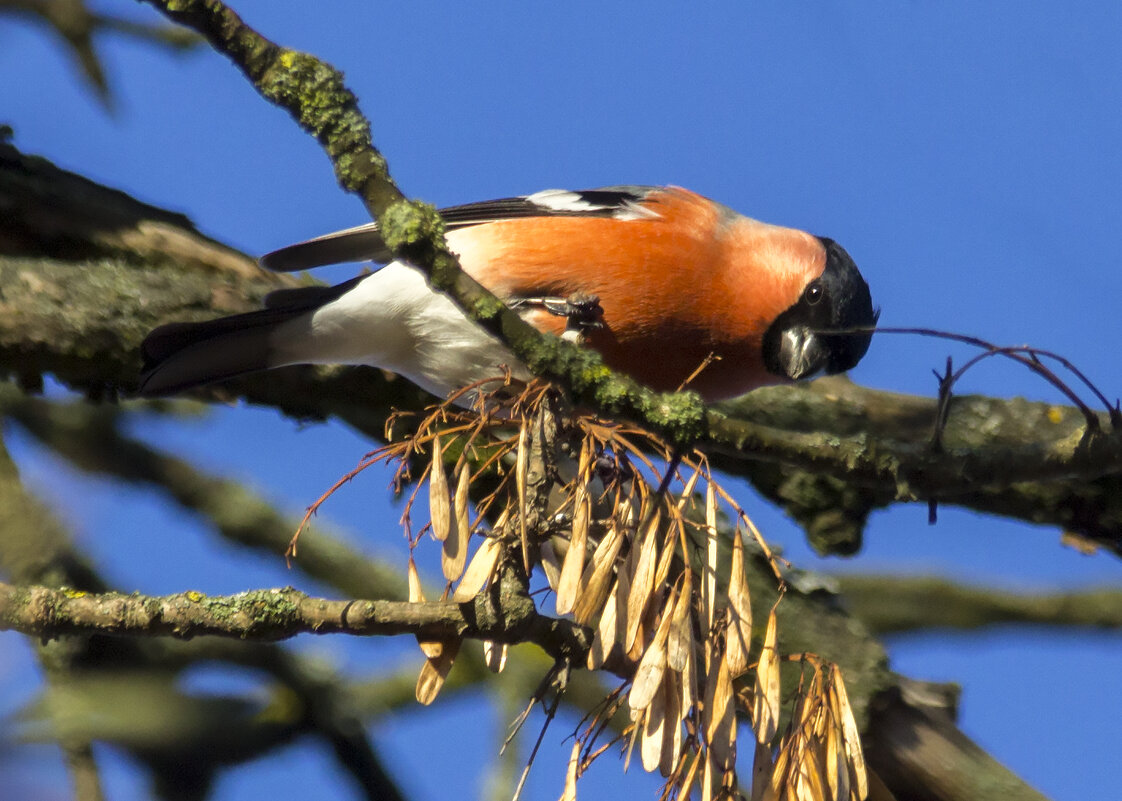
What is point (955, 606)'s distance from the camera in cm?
489

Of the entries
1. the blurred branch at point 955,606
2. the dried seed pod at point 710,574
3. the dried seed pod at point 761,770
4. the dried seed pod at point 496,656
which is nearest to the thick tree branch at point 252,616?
the dried seed pod at point 496,656

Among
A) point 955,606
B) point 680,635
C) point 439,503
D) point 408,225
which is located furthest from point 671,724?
point 955,606

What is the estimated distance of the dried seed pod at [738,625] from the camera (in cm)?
199

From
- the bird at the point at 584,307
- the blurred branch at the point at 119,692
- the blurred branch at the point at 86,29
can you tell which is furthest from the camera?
the blurred branch at the point at 86,29

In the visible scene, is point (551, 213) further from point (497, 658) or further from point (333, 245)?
point (497, 658)

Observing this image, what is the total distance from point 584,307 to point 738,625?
1.68m

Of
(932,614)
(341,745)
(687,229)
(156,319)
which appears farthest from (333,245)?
(932,614)

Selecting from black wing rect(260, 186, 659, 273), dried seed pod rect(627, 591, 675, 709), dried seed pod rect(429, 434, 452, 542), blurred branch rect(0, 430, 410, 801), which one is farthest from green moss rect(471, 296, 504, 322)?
black wing rect(260, 186, 659, 273)

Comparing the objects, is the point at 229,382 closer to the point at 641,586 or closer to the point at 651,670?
the point at 641,586

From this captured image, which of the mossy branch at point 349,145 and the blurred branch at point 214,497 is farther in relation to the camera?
the blurred branch at point 214,497

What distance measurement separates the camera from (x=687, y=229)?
3.86m

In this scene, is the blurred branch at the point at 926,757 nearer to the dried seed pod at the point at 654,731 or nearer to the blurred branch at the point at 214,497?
the dried seed pod at the point at 654,731

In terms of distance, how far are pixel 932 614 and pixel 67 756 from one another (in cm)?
346

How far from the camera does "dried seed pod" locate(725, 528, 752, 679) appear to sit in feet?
6.51
